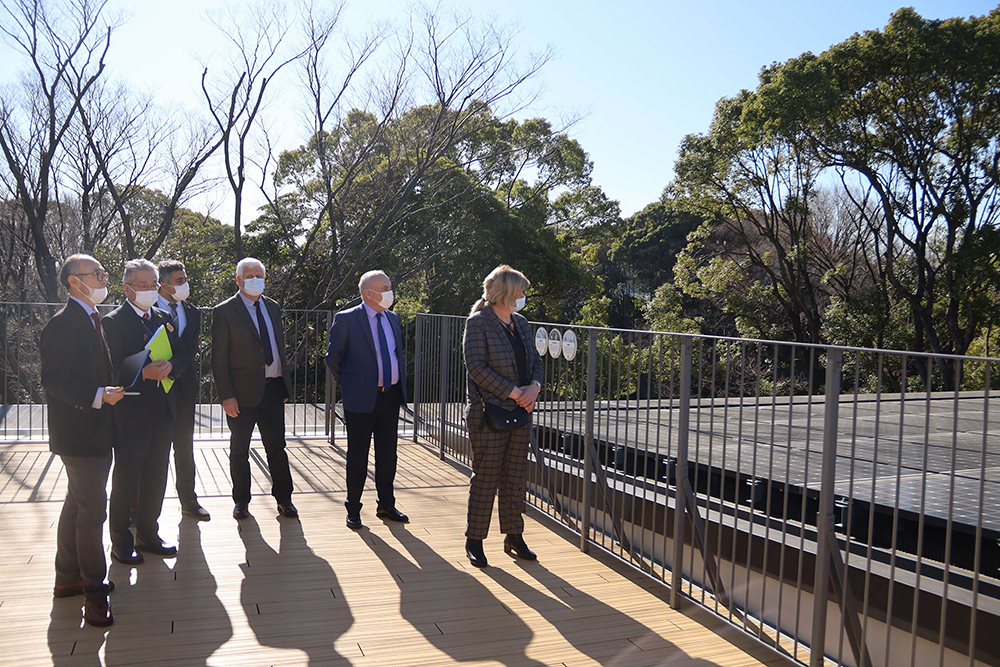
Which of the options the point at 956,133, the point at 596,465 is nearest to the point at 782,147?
the point at 956,133

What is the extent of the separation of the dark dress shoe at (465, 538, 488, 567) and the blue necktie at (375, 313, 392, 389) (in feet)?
4.05

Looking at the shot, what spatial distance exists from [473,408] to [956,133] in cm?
1886

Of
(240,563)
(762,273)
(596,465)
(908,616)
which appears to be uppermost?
(762,273)

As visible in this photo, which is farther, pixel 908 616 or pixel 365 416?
pixel 365 416

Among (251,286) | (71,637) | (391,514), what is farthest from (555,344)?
(71,637)

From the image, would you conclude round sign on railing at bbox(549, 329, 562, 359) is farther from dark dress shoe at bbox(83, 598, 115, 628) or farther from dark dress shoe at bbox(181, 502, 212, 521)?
dark dress shoe at bbox(83, 598, 115, 628)

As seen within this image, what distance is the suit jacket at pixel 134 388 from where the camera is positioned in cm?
396

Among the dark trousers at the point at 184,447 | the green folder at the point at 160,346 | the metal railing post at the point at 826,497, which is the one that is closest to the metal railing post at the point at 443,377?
the dark trousers at the point at 184,447

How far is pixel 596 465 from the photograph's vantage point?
4.56 meters

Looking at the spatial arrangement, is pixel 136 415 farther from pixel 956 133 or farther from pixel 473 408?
pixel 956 133

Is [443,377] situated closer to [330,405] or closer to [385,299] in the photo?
[330,405]

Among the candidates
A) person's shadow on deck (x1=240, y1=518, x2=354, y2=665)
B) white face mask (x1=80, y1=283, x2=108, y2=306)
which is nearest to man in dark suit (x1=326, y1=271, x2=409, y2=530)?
person's shadow on deck (x1=240, y1=518, x2=354, y2=665)

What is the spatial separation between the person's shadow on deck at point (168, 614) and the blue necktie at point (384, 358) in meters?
1.50

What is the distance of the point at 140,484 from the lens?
437 cm
